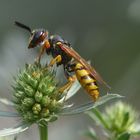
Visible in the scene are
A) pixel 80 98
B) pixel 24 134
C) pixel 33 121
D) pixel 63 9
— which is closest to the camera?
pixel 33 121

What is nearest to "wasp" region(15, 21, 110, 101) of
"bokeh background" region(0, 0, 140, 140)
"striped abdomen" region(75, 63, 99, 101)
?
"striped abdomen" region(75, 63, 99, 101)

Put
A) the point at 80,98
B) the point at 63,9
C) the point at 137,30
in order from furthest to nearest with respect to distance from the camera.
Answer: the point at 63,9 < the point at 80,98 < the point at 137,30

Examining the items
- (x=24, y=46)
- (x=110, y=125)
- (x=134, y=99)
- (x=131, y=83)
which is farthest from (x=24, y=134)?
(x=134, y=99)

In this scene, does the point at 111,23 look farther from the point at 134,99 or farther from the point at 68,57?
the point at 68,57

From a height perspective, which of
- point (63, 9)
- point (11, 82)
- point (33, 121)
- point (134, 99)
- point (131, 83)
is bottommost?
point (33, 121)

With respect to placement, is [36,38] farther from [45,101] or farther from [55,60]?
[45,101]

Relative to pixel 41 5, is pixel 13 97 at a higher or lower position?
lower

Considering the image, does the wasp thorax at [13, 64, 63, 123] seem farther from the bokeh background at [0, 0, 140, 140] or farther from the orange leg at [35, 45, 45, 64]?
the bokeh background at [0, 0, 140, 140]

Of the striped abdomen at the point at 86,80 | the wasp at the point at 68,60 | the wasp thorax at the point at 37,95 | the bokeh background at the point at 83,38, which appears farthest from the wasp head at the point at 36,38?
the bokeh background at the point at 83,38
